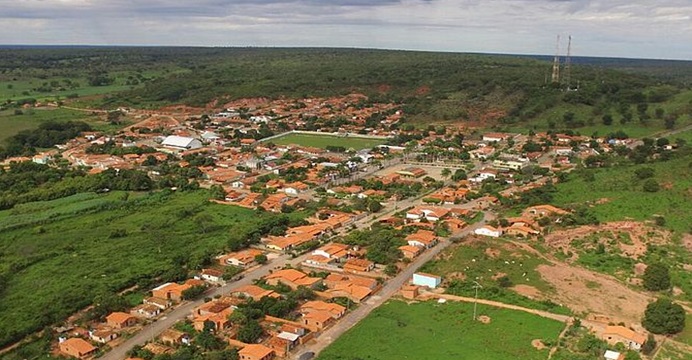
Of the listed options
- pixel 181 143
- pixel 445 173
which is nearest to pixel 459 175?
pixel 445 173

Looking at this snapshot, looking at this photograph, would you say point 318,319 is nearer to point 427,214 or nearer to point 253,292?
point 253,292

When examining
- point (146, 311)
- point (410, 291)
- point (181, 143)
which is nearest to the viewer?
A: point (146, 311)

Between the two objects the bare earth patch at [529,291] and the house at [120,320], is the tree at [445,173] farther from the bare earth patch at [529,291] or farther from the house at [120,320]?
the house at [120,320]

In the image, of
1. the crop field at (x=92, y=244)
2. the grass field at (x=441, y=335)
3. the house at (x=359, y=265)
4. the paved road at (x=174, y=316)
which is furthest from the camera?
the house at (x=359, y=265)

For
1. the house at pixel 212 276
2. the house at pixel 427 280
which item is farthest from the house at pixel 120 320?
the house at pixel 427 280

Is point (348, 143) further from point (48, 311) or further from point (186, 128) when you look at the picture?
point (48, 311)

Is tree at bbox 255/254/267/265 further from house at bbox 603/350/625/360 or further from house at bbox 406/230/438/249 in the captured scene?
house at bbox 603/350/625/360
